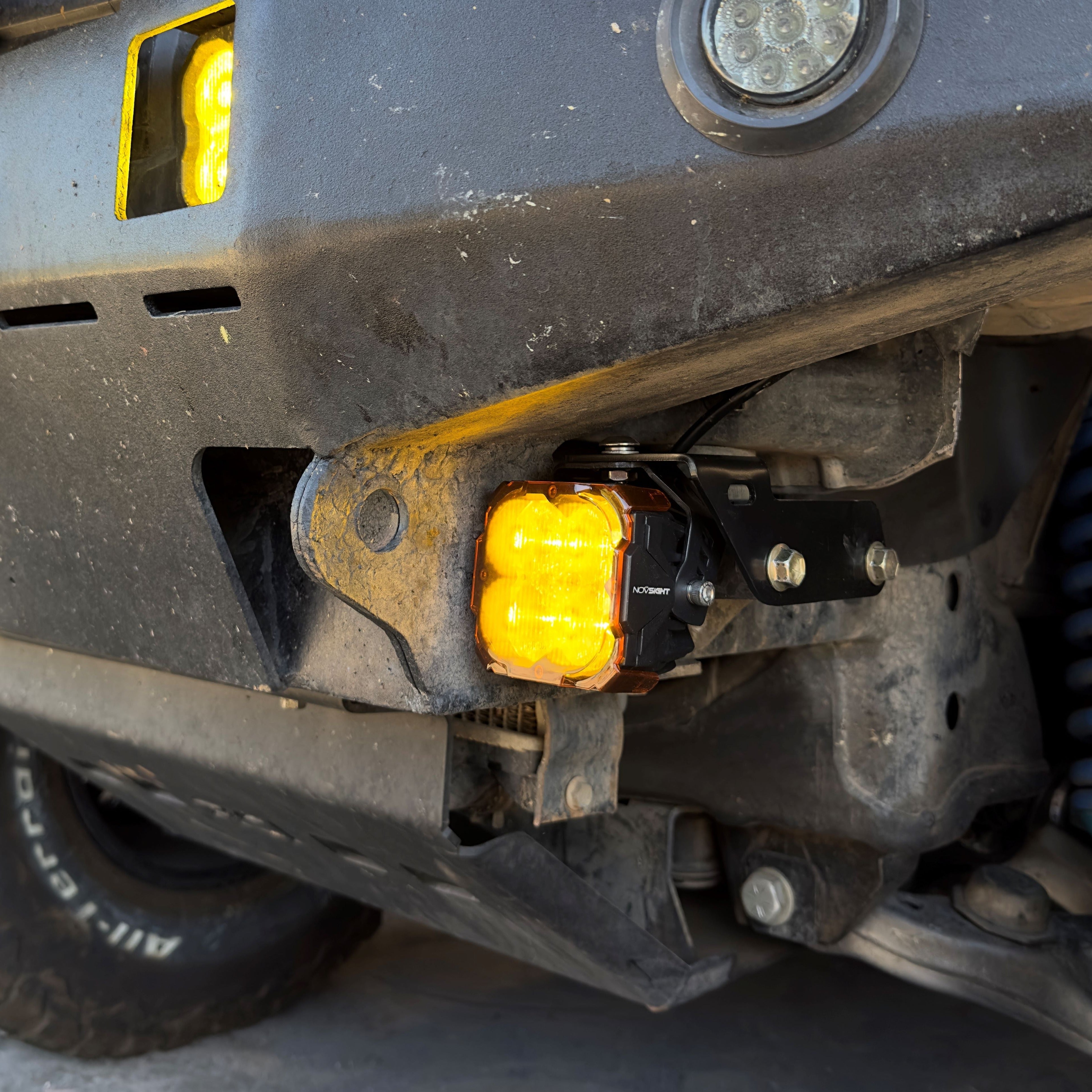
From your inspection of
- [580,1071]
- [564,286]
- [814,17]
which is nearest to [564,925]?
[580,1071]

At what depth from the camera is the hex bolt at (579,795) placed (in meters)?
1.12

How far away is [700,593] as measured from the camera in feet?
2.82

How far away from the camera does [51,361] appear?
0.94 m

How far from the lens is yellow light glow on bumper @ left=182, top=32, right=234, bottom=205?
79cm

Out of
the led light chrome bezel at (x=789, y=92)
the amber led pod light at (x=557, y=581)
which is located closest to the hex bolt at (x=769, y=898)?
the amber led pod light at (x=557, y=581)

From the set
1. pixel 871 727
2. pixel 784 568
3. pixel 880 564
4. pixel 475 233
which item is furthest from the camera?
pixel 871 727

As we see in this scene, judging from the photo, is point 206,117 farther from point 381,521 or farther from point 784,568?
point 784,568

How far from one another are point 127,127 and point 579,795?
76 centimetres

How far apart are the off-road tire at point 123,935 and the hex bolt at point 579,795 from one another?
3.29 feet

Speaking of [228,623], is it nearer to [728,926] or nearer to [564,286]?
[564,286]

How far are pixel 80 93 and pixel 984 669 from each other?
4.06 feet

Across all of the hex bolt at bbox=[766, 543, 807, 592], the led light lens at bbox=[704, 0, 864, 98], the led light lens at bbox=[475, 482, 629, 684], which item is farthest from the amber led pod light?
the led light lens at bbox=[704, 0, 864, 98]

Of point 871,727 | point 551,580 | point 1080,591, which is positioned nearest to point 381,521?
point 551,580

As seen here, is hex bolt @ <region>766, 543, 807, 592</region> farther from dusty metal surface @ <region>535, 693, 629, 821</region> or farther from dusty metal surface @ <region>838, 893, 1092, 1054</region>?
dusty metal surface @ <region>838, 893, 1092, 1054</region>
